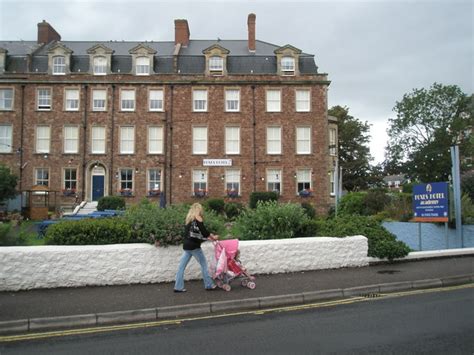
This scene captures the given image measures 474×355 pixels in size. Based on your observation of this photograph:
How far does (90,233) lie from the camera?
35.5ft

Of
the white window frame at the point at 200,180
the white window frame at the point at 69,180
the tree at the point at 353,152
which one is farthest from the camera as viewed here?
the tree at the point at 353,152

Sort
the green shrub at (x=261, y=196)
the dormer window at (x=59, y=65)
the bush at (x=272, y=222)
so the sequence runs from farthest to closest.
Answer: the dormer window at (x=59, y=65)
the green shrub at (x=261, y=196)
the bush at (x=272, y=222)

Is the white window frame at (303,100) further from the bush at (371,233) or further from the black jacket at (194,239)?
the black jacket at (194,239)

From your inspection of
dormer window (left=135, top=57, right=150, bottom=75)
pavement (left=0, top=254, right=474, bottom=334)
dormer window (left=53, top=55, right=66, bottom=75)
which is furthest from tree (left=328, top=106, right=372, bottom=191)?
pavement (left=0, top=254, right=474, bottom=334)

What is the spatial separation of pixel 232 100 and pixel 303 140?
268 inches

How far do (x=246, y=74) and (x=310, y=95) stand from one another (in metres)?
5.63

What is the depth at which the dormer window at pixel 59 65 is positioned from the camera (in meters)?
36.0

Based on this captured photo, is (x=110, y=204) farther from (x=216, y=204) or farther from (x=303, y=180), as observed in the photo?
(x=303, y=180)

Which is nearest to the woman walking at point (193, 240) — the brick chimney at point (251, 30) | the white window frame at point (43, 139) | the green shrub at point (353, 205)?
the green shrub at point (353, 205)

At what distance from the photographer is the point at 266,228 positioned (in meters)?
12.3

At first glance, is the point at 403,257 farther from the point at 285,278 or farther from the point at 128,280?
the point at 128,280

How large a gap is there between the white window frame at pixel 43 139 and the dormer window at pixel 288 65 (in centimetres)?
1996

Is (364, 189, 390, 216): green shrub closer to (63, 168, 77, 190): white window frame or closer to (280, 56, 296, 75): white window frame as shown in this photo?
(280, 56, 296, 75): white window frame

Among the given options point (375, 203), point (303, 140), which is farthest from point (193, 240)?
point (303, 140)
